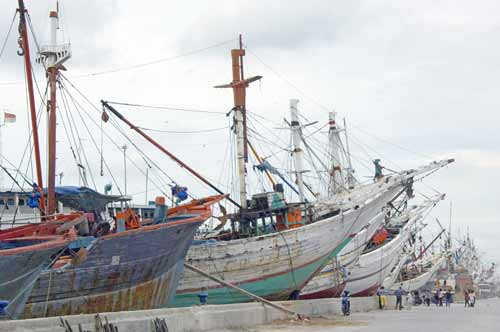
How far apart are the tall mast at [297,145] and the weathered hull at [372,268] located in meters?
6.67

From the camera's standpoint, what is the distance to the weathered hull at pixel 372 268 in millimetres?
44997

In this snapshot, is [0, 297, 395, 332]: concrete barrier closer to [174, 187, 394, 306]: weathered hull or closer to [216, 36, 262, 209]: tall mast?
[174, 187, 394, 306]: weathered hull

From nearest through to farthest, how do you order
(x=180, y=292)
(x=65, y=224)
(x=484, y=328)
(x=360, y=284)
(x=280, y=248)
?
(x=65, y=224) → (x=484, y=328) → (x=180, y=292) → (x=280, y=248) → (x=360, y=284)

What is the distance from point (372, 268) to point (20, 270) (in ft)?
111

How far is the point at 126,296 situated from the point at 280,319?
4639mm

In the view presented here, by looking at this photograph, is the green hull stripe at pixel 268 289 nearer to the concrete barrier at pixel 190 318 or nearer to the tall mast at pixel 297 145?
the concrete barrier at pixel 190 318

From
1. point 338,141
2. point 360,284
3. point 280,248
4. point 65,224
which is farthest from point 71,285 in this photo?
point 338,141

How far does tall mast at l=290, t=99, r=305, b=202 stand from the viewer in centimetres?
4083

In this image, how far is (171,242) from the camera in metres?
21.2

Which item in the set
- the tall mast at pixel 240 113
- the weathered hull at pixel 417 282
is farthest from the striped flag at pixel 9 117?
the weathered hull at pixel 417 282

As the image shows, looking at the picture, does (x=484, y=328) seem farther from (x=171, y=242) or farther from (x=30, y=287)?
(x=30, y=287)

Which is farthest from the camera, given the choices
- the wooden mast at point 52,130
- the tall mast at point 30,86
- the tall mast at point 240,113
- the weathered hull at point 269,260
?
the tall mast at point 240,113

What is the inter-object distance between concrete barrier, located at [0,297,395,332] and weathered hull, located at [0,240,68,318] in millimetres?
3176

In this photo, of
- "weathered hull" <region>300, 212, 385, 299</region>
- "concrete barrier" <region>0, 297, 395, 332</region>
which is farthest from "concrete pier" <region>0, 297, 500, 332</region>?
"weathered hull" <region>300, 212, 385, 299</region>
